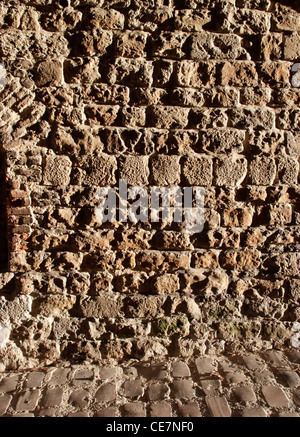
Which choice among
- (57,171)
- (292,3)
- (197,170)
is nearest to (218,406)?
(197,170)

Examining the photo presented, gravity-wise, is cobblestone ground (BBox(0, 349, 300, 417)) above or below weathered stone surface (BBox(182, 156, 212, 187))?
below

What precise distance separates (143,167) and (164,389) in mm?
1460

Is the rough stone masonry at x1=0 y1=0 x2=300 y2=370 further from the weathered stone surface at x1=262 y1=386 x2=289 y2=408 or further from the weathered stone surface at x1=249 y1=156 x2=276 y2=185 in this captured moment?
the weathered stone surface at x1=262 y1=386 x2=289 y2=408

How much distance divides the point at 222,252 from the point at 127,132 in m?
1.11

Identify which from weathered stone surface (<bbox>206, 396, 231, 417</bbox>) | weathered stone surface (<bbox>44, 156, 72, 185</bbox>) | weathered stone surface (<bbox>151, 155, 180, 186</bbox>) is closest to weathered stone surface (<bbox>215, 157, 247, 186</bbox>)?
weathered stone surface (<bbox>151, 155, 180, 186</bbox>)

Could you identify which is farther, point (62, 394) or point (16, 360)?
point (16, 360)

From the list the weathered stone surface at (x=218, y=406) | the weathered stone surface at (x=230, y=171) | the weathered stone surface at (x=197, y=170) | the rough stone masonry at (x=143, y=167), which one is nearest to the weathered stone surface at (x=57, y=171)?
the rough stone masonry at (x=143, y=167)

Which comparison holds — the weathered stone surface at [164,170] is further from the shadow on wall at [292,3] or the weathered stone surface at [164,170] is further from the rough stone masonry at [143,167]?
the shadow on wall at [292,3]

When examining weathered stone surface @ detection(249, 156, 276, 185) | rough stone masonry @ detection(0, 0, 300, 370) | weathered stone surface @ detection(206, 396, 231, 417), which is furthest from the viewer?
weathered stone surface @ detection(249, 156, 276, 185)

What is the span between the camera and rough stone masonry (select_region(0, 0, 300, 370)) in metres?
2.31

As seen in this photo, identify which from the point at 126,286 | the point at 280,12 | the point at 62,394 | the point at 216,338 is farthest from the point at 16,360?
the point at 280,12

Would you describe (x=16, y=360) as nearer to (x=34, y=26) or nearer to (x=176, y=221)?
(x=176, y=221)

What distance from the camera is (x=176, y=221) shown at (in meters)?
2.40

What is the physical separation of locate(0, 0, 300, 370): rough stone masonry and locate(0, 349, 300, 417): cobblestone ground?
112mm
